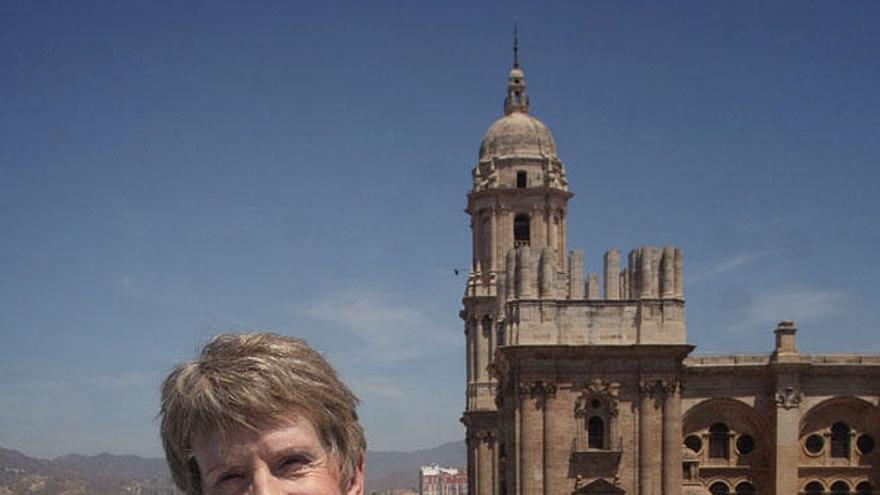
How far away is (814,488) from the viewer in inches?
1626

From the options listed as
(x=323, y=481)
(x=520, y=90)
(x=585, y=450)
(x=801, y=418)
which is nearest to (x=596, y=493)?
(x=585, y=450)

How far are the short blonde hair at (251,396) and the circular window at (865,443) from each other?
4167 centimetres

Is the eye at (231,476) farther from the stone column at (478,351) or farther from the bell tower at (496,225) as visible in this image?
the stone column at (478,351)

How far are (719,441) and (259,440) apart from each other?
40416 mm

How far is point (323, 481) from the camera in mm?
3527

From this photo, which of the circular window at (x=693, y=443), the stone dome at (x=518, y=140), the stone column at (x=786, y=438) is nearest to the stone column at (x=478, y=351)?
the stone dome at (x=518, y=140)

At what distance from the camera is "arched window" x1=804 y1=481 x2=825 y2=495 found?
135 ft

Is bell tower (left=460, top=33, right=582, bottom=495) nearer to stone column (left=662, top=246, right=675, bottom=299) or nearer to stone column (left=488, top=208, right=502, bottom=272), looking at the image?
stone column (left=488, top=208, right=502, bottom=272)

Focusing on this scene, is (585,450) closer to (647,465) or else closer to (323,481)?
(647,465)

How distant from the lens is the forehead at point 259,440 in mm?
3457

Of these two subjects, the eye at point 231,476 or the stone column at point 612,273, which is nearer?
the eye at point 231,476

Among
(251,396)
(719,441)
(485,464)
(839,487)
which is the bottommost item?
(839,487)

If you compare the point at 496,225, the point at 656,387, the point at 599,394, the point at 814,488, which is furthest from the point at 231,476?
the point at 496,225

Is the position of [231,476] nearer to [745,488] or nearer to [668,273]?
[668,273]
